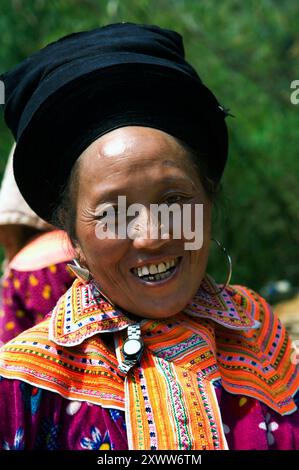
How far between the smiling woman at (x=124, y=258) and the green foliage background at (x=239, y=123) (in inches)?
112

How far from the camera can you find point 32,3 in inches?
210

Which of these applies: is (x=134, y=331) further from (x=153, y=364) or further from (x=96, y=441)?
(x=96, y=441)

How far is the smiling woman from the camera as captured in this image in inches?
73.9

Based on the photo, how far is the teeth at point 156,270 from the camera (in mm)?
1948

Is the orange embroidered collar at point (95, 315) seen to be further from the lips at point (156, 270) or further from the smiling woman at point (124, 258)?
the lips at point (156, 270)

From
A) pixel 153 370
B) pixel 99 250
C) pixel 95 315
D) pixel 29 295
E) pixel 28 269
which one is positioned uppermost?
pixel 28 269

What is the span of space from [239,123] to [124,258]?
4899mm

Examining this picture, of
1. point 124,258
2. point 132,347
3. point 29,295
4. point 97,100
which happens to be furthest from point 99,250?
point 29,295

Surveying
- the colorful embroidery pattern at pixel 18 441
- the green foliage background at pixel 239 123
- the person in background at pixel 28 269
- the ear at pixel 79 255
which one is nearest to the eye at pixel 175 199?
the ear at pixel 79 255

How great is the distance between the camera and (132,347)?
1942 millimetres

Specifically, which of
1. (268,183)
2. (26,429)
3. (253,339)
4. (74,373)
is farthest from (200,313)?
(268,183)

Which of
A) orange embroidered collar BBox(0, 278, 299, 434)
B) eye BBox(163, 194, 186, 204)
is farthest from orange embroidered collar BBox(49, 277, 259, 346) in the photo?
eye BBox(163, 194, 186, 204)
